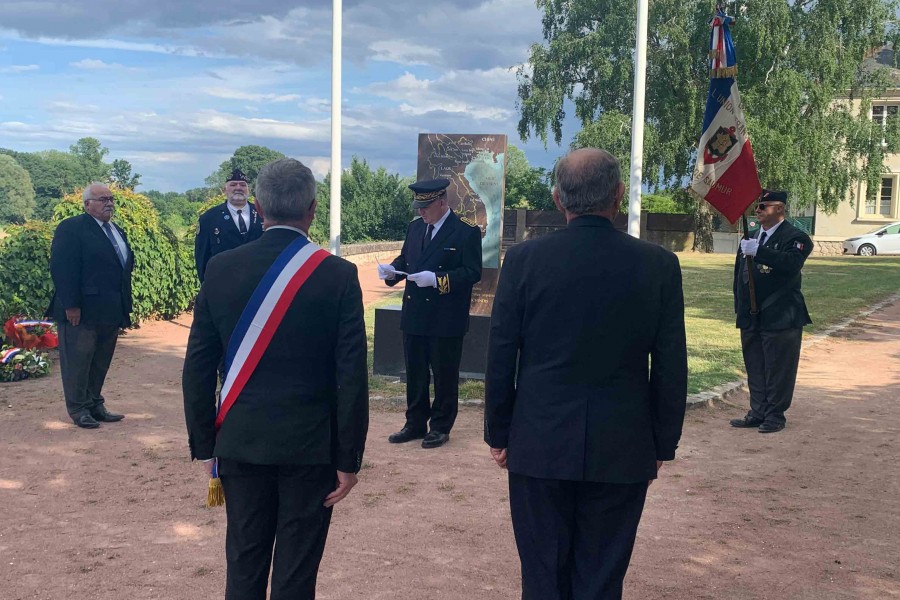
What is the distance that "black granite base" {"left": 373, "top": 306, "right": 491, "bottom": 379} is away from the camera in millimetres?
9273

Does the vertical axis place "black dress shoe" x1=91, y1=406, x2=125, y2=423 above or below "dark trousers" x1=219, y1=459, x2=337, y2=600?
below

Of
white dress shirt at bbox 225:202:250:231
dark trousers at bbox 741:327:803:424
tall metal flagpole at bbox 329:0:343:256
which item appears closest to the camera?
dark trousers at bbox 741:327:803:424

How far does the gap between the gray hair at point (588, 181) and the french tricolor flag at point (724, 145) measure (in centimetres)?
436

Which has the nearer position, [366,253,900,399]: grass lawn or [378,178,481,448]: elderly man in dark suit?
[378,178,481,448]: elderly man in dark suit

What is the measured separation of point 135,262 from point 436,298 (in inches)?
313

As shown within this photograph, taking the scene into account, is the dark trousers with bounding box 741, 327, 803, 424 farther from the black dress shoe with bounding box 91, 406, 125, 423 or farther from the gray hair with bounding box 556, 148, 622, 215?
the black dress shoe with bounding box 91, 406, 125, 423

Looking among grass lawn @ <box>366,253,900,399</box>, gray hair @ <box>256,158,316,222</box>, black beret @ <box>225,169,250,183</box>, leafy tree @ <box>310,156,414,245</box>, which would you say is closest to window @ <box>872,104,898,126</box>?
grass lawn @ <box>366,253,900,399</box>

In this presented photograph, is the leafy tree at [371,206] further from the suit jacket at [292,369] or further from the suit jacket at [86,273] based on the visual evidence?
the suit jacket at [292,369]

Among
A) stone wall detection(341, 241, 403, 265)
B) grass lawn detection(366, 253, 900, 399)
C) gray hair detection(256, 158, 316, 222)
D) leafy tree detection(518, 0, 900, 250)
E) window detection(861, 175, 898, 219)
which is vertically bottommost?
grass lawn detection(366, 253, 900, 399)

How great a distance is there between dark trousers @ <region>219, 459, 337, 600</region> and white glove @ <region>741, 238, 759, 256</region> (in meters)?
4.90

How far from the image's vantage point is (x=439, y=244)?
681 cm

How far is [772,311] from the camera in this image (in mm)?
7488

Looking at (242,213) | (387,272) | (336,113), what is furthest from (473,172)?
(387,272)

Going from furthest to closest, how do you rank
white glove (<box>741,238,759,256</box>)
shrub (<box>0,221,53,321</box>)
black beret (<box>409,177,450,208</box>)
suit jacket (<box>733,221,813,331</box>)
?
shrub (<box>0,221,53,321</box>) < suit jacket (<box>733,221,813,331</box>) < white glove (<box>741,238,759,256</box>) < black beret (<box>409,177,450,208</box>)
